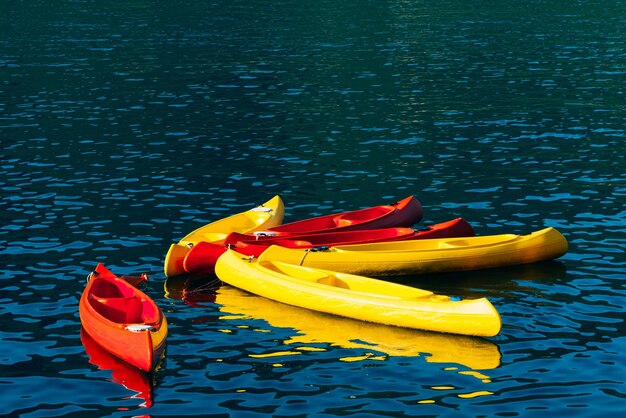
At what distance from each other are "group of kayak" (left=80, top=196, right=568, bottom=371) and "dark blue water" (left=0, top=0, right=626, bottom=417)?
1.39ft

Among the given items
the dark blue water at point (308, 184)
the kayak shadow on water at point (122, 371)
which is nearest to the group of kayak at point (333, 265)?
the kayak shadow on water at point (122, 371)

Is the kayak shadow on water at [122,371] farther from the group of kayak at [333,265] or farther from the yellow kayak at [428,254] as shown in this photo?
the yellow kayak at [428,254]

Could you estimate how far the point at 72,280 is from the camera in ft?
95.0

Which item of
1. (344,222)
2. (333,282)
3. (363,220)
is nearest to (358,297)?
(333,282)

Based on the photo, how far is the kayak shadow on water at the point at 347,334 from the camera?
23.6 metres

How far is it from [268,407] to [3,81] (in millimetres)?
43720

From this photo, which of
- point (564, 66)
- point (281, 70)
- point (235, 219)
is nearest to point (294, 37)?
point (281, 70)

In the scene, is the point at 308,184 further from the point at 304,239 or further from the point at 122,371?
the point at 122,371

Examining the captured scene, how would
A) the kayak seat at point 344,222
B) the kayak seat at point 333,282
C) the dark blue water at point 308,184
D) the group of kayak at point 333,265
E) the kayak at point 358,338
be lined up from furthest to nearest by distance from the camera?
1. the kayak seat at point 344,222
2. the kayak seat at point 333,282
3. the group of kayak at point 333,265
4. the kayak at point 358,338
5. the dark blue water at point 308,184

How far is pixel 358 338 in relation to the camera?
24.9 meters

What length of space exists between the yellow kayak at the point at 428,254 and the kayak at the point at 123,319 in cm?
425

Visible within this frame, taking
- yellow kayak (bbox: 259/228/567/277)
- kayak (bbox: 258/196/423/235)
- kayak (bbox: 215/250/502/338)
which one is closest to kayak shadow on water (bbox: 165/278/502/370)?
kayak (bbox: 215/250/502/338)

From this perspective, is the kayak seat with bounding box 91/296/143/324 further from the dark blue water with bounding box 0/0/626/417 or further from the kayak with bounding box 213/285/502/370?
the kayak with bounding box 213/285/502/370

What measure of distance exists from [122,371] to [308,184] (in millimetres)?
16979
